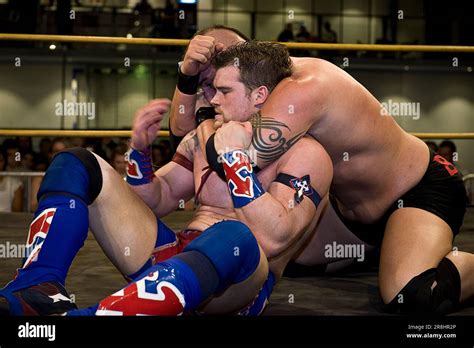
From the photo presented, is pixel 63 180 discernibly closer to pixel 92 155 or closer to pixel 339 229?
pixel 92 155

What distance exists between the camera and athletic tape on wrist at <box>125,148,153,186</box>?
2.40 metres

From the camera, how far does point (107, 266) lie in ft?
10.6

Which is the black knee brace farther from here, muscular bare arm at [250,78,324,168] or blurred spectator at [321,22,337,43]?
blurred spectator at [321,22,337,43]

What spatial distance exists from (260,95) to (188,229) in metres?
0.45

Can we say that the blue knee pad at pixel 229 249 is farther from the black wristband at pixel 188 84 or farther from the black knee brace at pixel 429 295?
the black wristband at pixel 188 84

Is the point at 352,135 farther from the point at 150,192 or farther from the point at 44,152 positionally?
the point at 44,152

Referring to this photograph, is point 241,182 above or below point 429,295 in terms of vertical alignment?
above

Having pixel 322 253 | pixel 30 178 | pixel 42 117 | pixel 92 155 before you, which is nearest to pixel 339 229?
pixel 322 253

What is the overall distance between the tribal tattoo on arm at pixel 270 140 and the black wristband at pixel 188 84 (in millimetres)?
550

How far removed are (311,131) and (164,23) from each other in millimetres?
8304

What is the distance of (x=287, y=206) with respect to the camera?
211 cm

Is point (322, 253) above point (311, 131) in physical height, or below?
below

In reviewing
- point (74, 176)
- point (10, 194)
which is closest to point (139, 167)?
point (74, 176)

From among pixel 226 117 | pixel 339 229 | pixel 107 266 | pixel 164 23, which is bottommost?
pixel 107 266
